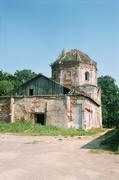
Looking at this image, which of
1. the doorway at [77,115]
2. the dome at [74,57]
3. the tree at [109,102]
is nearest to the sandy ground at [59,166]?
the doorway at [77,115]

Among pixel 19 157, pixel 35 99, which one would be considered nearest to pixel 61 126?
pixel 35 99

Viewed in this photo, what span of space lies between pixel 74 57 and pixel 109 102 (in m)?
21.0

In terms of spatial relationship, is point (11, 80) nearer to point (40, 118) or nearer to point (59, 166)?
point (40, 118)

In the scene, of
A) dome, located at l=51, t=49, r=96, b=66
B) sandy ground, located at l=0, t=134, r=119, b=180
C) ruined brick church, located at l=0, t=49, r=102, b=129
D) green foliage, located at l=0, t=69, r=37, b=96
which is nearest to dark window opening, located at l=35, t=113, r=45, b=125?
ruined brick church, located at l=0, t=49, r=102, b=129

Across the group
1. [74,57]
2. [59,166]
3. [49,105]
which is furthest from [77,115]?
[59,166]

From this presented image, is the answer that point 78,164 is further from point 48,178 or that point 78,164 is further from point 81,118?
point 81,118

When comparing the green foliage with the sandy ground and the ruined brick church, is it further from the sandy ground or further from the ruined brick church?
the sandy ground

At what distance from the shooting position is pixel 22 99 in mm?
32625

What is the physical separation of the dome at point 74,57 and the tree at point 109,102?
55.0 ft

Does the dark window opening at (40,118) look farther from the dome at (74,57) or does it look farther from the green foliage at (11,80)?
the dome at (74,57)

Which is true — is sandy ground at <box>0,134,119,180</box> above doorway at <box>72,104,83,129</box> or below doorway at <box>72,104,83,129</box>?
below

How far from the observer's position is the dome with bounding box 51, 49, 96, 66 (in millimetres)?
38000

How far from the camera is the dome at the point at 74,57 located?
3800 cm

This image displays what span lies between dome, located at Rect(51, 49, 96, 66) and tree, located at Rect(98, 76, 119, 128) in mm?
16759
